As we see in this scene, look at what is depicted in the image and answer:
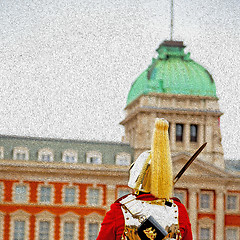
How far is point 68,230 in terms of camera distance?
4997cm

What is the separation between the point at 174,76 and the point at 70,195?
12462 mm

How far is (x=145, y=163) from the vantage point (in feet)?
22.2

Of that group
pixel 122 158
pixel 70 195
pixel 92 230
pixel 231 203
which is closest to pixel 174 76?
pixel 122 158

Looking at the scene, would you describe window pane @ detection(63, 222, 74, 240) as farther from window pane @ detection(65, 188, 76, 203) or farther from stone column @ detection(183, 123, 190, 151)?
stone column @ detection(183, 123, 190, 151)

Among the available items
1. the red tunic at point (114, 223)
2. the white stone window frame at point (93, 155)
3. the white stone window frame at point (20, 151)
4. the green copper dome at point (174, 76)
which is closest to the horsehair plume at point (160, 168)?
the red tunic at point (114, 223)

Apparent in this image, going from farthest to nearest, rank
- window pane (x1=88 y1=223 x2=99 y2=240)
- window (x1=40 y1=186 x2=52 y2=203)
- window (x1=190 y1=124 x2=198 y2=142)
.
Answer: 1. window (x1=190 y1=124 x2=198 y2=142)
2. window pane (x1=88 y1=223 x2=99 y2=240)
3. window (x1=40 y1=186 x2=52 y2=203)

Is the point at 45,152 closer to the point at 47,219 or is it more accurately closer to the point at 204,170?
the point at 47,219

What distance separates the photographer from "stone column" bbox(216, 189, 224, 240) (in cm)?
5118

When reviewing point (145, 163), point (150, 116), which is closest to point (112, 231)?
point (145, 163)

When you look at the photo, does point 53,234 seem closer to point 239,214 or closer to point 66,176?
point 66,176

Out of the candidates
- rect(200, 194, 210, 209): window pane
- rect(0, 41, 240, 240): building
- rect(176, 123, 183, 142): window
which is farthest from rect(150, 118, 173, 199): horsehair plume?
rect(176, 123, 183, 142): window

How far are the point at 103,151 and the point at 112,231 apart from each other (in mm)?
46252

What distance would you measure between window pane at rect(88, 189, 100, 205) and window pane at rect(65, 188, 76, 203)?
1.18 m

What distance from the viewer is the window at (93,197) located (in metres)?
50.5
